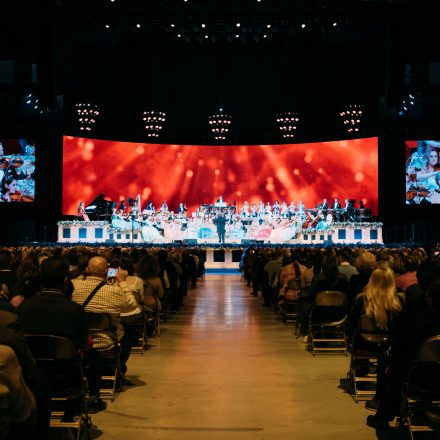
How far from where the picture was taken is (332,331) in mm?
8992

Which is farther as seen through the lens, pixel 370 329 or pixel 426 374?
pixel 370 329

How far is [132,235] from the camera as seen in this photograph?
27781 millimetres

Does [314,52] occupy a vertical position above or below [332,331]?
above

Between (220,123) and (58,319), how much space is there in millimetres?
25919

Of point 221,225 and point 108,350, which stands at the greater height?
point 221,225

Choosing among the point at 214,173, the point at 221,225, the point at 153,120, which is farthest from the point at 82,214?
the point at 214,173

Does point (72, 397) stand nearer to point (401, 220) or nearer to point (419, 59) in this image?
point (401, 220)

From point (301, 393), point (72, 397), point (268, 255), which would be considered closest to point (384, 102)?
point (268, 255)

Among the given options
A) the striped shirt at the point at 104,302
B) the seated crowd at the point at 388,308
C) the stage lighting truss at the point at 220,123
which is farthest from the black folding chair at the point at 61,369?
the stage lighting truss at the point at 220,123

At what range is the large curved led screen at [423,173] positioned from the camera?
27609 millimetres

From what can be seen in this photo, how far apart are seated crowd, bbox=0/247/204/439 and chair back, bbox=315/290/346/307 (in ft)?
6.33

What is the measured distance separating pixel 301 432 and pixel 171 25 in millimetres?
21067

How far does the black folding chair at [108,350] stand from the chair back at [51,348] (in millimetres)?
882

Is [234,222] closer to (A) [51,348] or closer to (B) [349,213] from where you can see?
(B) [349,213]
